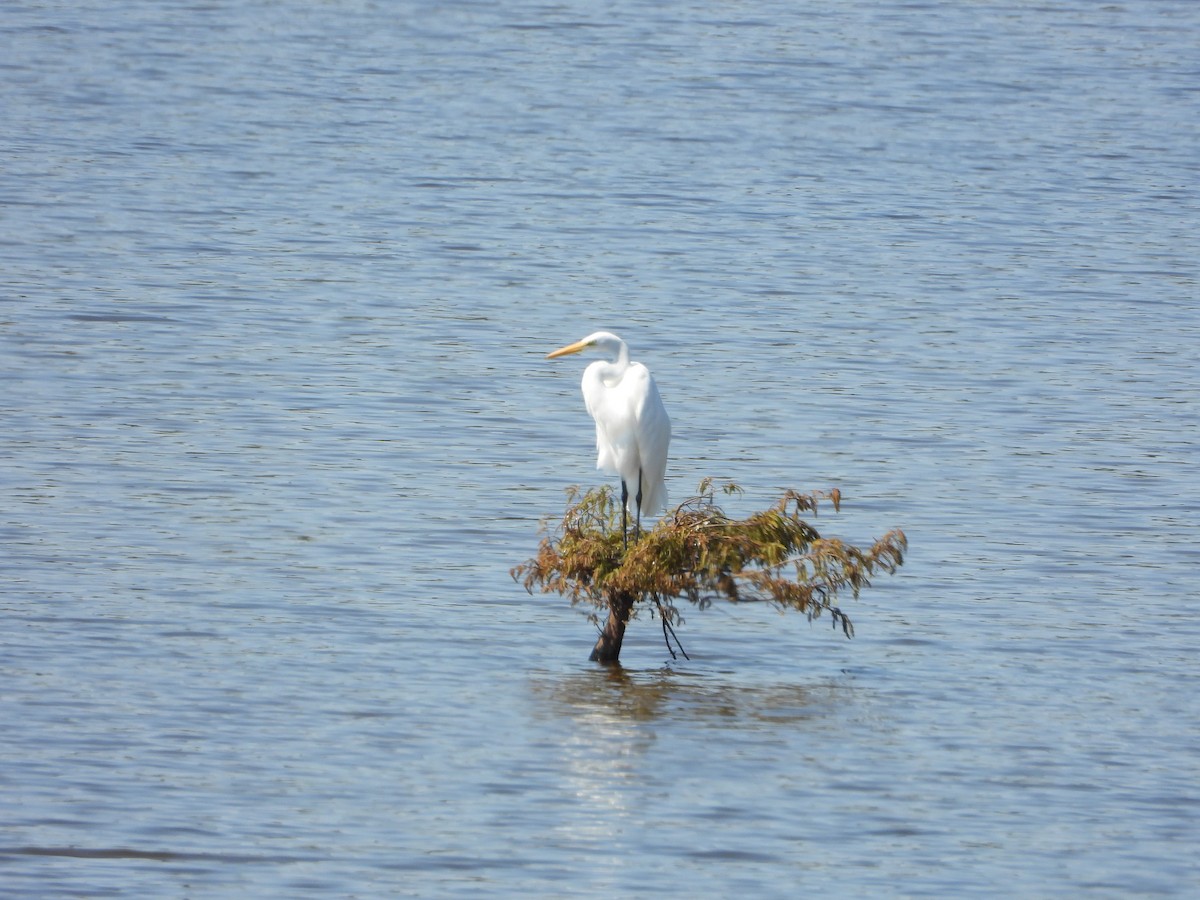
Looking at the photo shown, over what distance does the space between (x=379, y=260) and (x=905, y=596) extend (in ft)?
34.5

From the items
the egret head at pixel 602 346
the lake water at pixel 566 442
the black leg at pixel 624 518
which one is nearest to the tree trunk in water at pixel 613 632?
the lake water at pixel 566 442

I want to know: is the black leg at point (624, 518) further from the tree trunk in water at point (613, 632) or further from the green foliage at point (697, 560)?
the tree trunk in water at point (613, 632)

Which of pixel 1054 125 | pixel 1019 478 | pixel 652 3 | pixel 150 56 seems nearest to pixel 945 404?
pixel 1019 478

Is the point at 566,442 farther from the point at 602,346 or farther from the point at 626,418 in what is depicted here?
the point at 626,418

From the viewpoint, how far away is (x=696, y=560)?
9.61 m

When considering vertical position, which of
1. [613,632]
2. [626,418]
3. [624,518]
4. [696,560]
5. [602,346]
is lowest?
[613,632]

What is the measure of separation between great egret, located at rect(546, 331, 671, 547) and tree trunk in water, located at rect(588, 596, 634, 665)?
429 mm

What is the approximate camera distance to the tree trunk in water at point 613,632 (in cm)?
995

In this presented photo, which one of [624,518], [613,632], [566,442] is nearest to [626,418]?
[624,518]

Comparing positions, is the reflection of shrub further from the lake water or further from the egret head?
the egret head

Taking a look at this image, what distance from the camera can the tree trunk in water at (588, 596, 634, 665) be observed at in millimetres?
9945

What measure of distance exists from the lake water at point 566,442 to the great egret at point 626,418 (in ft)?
3.00

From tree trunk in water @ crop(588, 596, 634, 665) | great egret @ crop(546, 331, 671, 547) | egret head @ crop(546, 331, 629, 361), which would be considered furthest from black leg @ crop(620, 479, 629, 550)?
egret head @ crop(546, 331, 629, 361)

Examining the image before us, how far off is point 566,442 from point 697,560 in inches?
222
